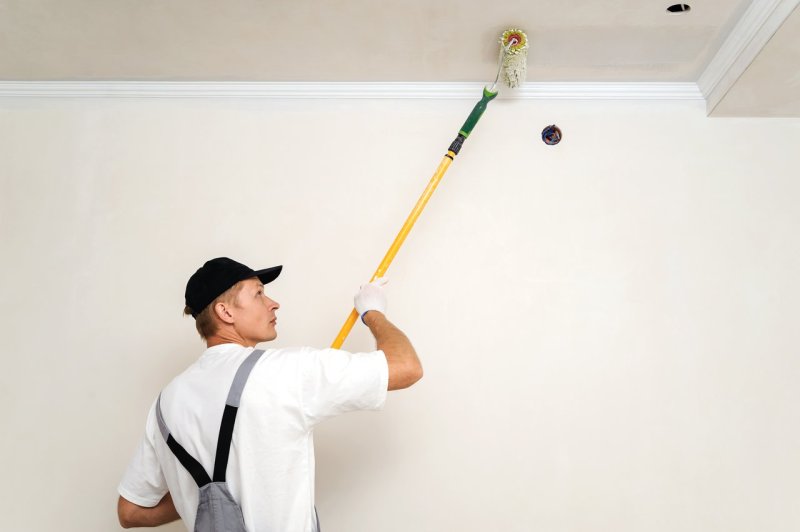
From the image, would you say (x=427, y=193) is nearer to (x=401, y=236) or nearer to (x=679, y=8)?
(x=401, y=236)

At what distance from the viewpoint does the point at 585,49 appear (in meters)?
2.45

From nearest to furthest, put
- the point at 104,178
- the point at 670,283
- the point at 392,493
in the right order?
the point at 392,493 → the point at 670,283 → the point at 104,178

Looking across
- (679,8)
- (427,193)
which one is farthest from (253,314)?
(679,8)

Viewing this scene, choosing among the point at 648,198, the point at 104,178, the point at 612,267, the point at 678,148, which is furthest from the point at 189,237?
the point at 678,148

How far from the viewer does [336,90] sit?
2703 mm

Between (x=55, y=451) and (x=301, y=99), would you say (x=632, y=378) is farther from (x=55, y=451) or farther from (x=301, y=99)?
(x=55, y=451)

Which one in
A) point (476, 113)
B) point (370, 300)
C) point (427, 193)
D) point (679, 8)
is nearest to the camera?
point (370, 300)

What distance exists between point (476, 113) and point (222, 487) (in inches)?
60.4

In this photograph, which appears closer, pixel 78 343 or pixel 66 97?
pixel 78 343

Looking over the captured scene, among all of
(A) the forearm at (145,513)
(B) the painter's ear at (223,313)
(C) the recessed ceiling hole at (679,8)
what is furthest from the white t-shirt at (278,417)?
(C) the recessed ceiling hole at (679,8)

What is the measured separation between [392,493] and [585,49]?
5.72 feet

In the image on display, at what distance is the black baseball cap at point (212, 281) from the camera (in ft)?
5.93

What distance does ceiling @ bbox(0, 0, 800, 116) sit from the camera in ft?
7.38

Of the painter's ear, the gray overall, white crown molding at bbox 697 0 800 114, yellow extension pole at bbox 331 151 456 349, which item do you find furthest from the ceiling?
the gray overall
